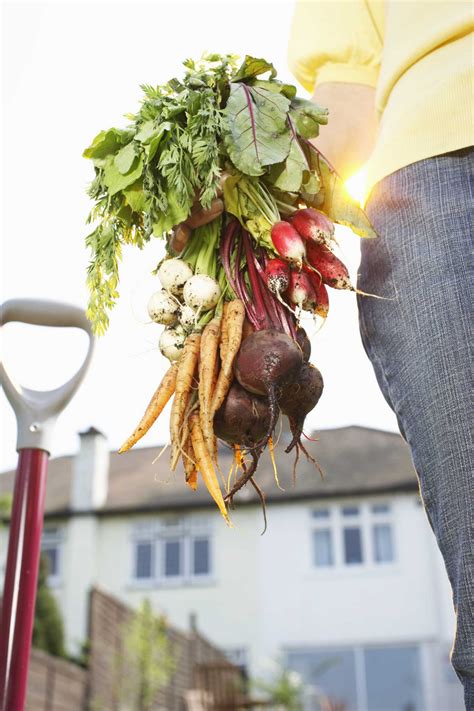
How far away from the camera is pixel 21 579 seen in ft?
4.60

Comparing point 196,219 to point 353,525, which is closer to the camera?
point 196,219

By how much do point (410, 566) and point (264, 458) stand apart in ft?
13.4

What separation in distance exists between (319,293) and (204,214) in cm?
20

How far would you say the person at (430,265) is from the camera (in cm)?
101

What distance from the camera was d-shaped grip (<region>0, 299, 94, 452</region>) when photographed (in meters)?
1.55

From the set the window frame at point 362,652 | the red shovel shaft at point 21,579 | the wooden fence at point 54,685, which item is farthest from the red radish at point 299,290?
the window frame at point 362,652

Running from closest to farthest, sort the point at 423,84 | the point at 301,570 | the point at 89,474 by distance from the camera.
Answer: the point at 423,84 < the point at 301,570 < the point at 89,474

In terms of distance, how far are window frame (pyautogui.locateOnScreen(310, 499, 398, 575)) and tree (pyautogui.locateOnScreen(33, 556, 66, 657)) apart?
630 cm

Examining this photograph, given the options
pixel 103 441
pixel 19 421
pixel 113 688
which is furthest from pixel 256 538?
pixel 19 421

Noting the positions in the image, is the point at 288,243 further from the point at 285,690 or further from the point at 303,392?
the point at 285,690

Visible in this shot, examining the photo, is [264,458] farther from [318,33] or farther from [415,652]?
[318,33]

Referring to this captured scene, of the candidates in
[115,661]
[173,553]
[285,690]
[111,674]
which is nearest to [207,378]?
[111,674]

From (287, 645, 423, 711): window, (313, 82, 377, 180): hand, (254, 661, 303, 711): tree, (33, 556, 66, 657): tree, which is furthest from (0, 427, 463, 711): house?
(313, 82, 377, 180): hand

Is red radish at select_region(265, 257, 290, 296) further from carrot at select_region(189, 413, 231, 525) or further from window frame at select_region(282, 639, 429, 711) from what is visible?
window frame at select_region(282, 639, 429, 711)
